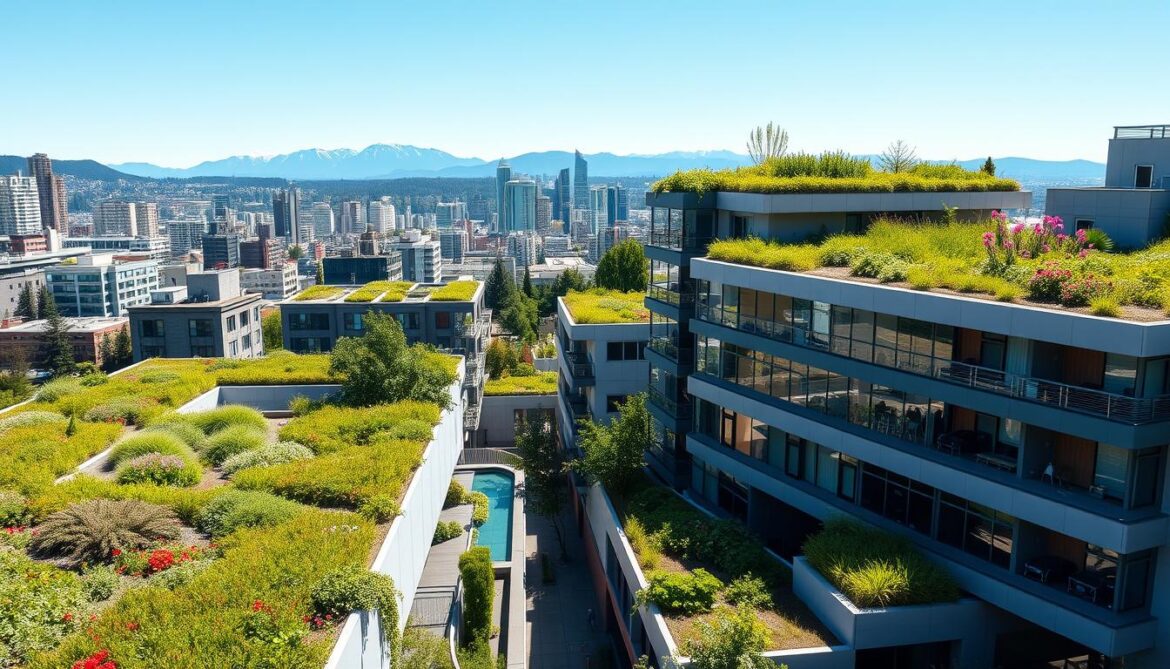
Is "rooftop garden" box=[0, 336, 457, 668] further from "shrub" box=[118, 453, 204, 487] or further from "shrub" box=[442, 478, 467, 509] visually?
"shrub" box=[442, 478, 467, 509]

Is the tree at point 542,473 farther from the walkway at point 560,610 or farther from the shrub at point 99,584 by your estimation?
the shrub at point 99,584

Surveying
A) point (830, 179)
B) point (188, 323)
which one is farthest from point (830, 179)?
point (188, 323)

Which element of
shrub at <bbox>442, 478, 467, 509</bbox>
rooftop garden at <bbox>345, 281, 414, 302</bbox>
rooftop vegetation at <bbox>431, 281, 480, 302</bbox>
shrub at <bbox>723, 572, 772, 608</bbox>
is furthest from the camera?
rooftop garden at <bbox>345, 281, 414, 302</bbox>

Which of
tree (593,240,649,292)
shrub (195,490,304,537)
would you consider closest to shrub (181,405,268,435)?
shrub (195,490,304,537)

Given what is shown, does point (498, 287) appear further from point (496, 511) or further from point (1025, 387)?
point (1025, 387)

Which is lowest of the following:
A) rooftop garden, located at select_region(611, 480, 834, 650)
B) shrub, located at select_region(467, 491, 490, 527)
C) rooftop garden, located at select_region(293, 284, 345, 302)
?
shrub, located at select_region(467, 491, 490, 527)
